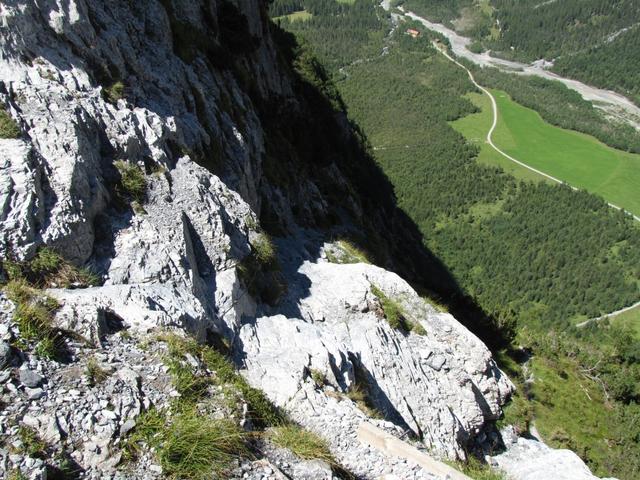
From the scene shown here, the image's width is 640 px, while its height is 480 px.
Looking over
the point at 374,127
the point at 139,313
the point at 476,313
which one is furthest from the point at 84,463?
the point at 374,127

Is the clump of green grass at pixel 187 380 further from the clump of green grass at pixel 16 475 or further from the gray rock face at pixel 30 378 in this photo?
the clump of green grass at pixel 16 475

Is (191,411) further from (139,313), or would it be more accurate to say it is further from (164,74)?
(164,74)

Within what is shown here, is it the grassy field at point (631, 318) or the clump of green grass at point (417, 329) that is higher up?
the clump of green grass at point (417, 329)

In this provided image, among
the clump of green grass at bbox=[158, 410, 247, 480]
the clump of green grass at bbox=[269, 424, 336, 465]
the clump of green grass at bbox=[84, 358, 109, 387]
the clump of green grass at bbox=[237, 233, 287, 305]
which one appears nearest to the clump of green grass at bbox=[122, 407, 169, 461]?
the clump of green grass at bbox=[158, 410, 247, 480]

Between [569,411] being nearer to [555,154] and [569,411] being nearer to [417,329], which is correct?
[417,329]

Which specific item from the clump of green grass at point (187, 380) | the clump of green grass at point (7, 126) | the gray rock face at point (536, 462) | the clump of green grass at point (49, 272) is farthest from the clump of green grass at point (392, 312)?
the clump of green grass at point (7, 126)

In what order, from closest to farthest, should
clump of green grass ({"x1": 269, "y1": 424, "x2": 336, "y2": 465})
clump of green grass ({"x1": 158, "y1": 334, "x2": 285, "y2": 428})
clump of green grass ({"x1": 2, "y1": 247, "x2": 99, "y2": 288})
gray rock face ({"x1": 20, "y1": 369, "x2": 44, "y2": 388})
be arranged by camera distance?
gray rock face ({"x1": 20, "y1": 369, "x2": 44, "y2": 388})
clump of green grass ({"x1": 158, "y1": 334, "x2": 285, "y2": 428})
clump of green grass ({"x1": 269, "y1": 424, "x2": 336, "y2": 465})
clump of green grass ({"x1": 2, "y1": 247, "x2": 99, "y2": 288})

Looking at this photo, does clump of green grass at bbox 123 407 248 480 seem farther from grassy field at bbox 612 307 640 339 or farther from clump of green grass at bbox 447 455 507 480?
grassy field at bbox 612 307 640 339
